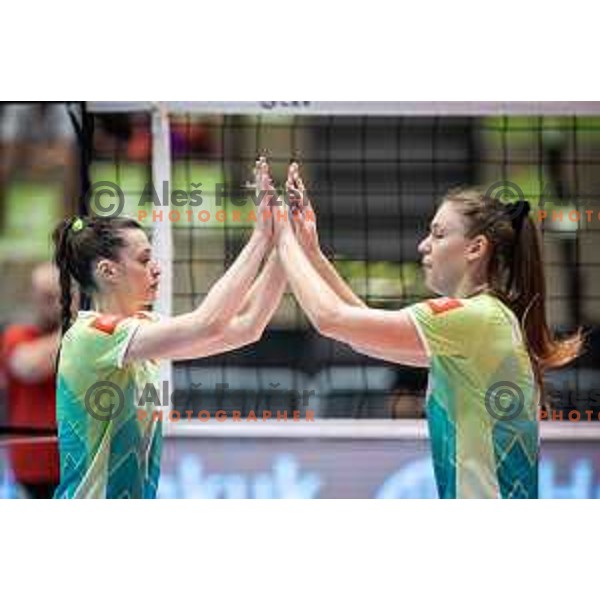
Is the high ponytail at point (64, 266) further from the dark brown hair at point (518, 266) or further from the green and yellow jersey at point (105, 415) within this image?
the dark brown hair at point (518, 266)

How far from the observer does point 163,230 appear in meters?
3.33

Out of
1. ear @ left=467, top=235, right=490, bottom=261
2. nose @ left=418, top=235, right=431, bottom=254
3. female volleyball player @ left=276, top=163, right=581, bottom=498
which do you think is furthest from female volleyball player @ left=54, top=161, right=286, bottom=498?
ear @ left=467, top=235, right=490, bottom=261

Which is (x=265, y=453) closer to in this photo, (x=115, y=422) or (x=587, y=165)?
(x=115, y=422)

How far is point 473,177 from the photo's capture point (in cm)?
331

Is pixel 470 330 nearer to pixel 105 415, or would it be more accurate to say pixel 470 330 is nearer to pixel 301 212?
pixel 301 212

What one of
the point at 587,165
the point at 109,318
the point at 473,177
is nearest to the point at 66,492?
the point at 109,318

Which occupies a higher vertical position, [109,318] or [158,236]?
[158,236]

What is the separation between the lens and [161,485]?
334 centimetres

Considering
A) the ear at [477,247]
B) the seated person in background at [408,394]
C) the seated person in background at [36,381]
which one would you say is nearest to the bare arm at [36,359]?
the seated person in background at [36,381]

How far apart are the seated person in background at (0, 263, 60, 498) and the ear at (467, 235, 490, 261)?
3.65 ft

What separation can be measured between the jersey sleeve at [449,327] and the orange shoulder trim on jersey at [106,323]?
784mm

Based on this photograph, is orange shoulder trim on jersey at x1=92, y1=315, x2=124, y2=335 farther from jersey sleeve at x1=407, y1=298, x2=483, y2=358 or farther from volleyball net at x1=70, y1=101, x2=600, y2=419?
jersey sleeve at x1=407, y1=298, x2=483, y2=358
